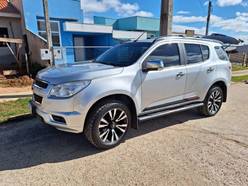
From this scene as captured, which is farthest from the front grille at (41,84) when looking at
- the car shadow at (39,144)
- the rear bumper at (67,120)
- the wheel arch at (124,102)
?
the car shadow at (39,144)

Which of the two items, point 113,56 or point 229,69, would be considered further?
point 229,69

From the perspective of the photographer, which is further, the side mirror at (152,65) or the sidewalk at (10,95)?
the sidewalk at (10,95)

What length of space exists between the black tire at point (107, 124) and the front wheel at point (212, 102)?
2.23 meters

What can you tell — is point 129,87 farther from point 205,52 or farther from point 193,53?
point 205,52

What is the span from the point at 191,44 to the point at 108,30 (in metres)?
12.5

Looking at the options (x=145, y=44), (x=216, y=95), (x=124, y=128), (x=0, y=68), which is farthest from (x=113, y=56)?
(x=0, y=68)

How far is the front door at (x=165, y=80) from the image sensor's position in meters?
3.95

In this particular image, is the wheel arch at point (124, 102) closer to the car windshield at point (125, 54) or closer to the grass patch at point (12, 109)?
the car windshield at point (125, 54)

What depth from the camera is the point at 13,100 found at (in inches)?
251

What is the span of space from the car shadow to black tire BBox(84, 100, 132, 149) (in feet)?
0.81

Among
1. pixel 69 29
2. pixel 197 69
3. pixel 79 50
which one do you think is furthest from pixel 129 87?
pixel 79 50

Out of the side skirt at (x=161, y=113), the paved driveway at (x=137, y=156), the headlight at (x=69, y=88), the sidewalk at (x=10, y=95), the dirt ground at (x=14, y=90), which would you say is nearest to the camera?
the paved driveway at (x=137, y=156)

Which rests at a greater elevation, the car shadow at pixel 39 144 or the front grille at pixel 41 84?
the front grille at pixel 41 84

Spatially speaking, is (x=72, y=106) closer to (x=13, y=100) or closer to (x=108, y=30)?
(x=13, y=100)
